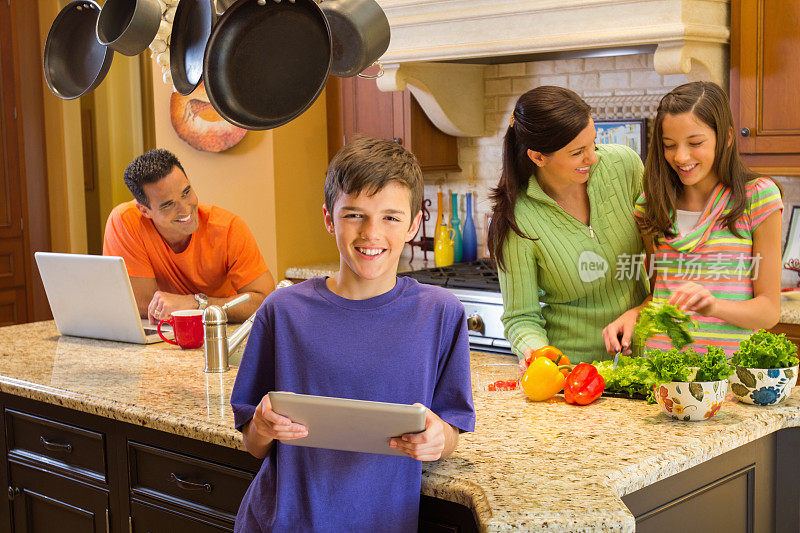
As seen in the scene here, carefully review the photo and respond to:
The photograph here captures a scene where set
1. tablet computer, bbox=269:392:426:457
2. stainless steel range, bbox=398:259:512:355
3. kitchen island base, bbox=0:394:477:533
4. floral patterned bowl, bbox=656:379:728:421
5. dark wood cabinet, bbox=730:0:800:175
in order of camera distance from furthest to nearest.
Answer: stainless steel range, bbox=398:259:512:355, dark wood cabinet, bbox=730:0:800:175, kitchen island base, bbox=0:394:477:533, floral patterned bowl, bbox=656:379:728:421, tablet computer, bbox=269:392:426:457

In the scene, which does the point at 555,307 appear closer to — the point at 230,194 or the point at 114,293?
the point at 114,293

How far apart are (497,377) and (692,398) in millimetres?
617

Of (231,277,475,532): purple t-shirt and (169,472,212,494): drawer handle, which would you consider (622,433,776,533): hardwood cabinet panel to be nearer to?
(231,277,475,532): purple t-shirt

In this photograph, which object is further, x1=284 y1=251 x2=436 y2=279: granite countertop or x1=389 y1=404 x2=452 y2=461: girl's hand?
x1=284 y1=251 x2=436 y2=279: granite countertop

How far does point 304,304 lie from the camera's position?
163cm

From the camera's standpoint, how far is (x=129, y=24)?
2039 millimetres

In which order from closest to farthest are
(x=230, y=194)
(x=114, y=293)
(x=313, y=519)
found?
(x=313, y=519) → (x=114, y=293) → (x=230, y=194)

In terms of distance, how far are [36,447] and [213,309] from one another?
2.08 ft

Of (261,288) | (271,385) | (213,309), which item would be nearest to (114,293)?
(213,309)

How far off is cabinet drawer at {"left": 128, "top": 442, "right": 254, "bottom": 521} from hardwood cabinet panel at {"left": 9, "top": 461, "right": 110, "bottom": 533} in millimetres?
180

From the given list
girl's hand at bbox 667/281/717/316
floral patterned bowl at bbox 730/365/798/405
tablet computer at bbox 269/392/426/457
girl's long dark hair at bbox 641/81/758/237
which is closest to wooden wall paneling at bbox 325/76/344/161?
girl's long dark hair at bbox 641/81/758/237

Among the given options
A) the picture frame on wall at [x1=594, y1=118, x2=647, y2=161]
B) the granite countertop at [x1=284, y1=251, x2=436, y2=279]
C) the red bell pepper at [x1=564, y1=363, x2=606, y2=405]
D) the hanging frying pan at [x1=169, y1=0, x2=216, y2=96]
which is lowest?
the red bell pepper at [x1=564, y1=363, x2=606, y2=405]

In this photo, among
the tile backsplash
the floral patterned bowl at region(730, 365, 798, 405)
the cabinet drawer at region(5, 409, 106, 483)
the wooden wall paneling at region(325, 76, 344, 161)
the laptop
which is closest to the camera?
the floral patterned bowl at region(730, 365, 798, 405)

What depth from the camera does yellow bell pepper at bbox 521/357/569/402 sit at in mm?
2080
